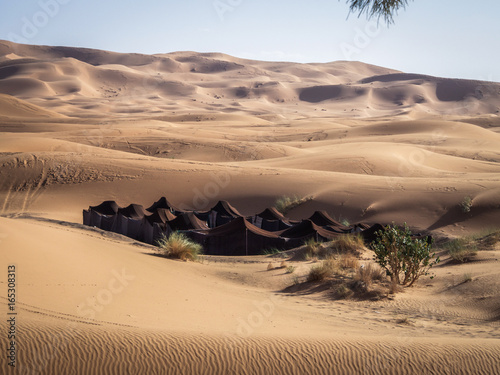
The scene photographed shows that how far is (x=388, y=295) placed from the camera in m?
9.83

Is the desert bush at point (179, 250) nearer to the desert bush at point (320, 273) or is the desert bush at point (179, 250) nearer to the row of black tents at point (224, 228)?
the row of black tents at point (224, 228)

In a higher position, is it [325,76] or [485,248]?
[325,76]

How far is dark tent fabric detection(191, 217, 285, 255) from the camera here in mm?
16203

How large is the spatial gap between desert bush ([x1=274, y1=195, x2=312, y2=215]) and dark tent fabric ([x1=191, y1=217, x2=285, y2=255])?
6.78 m

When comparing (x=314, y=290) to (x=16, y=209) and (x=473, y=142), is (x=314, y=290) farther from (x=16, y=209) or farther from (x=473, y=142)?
(x=473, y=142)

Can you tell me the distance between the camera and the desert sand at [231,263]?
506cm

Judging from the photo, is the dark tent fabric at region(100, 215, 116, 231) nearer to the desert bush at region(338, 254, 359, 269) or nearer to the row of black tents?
the row of black tents

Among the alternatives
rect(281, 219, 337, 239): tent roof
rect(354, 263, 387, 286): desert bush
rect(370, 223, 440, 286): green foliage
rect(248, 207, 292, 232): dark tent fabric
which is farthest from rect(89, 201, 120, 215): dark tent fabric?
rect(370, 223, 440, 286): green foliage

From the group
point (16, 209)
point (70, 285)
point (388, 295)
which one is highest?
point (70, 285)

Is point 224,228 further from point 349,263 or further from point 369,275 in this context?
point 369,275

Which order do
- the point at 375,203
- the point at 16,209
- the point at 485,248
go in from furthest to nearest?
the point at 16,209, the point at 375,203, the point at 485,248

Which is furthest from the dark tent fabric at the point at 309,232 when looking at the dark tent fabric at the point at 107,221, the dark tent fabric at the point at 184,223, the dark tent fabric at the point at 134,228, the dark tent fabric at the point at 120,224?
the dark tent fabric at the point at 107,221

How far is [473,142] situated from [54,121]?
44402 millimetres

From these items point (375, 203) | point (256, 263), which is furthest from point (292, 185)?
point (256, 263)
